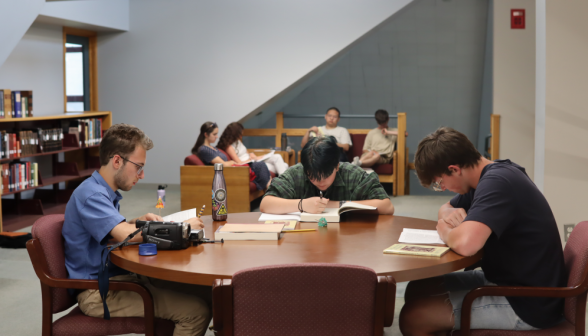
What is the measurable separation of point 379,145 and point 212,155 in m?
2.57

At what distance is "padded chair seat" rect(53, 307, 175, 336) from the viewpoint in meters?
1.93

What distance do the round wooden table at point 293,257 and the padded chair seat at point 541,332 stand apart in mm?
234

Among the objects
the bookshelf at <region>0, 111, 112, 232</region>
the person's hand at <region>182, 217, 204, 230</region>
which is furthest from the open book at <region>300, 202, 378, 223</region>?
the bookshelf at <region>0, 111, 112, 232</region>

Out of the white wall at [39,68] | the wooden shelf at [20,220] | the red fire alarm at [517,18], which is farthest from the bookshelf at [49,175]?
the red fire alarm at [517,18]

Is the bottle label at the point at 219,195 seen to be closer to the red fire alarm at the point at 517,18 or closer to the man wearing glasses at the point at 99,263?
the man wearing glasses at the point at 99,263

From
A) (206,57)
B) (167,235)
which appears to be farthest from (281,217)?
(206,57)

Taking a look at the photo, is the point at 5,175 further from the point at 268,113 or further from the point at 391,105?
the point at 391,105

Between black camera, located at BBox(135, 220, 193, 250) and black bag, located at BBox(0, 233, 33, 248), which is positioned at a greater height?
black camera, located at BBox(135, 220, 193, 250)

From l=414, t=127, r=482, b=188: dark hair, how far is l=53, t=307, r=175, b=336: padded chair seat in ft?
3.67

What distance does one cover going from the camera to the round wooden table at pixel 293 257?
170cm

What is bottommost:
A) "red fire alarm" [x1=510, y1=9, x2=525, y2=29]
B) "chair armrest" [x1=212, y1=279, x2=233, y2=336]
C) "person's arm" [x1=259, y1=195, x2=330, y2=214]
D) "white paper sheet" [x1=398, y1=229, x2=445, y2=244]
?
"chair armrest" [x1=212, y1=279, x2=233, y2=336]

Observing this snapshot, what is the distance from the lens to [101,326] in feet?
6.37

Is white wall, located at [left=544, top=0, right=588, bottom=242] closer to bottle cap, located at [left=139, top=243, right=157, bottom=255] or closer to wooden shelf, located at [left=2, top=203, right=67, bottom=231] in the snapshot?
bottle cap, located at [left=139, top=243, right=157, bottom=255]

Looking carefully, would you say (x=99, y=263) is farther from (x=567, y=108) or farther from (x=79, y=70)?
(x=79, y=70)
